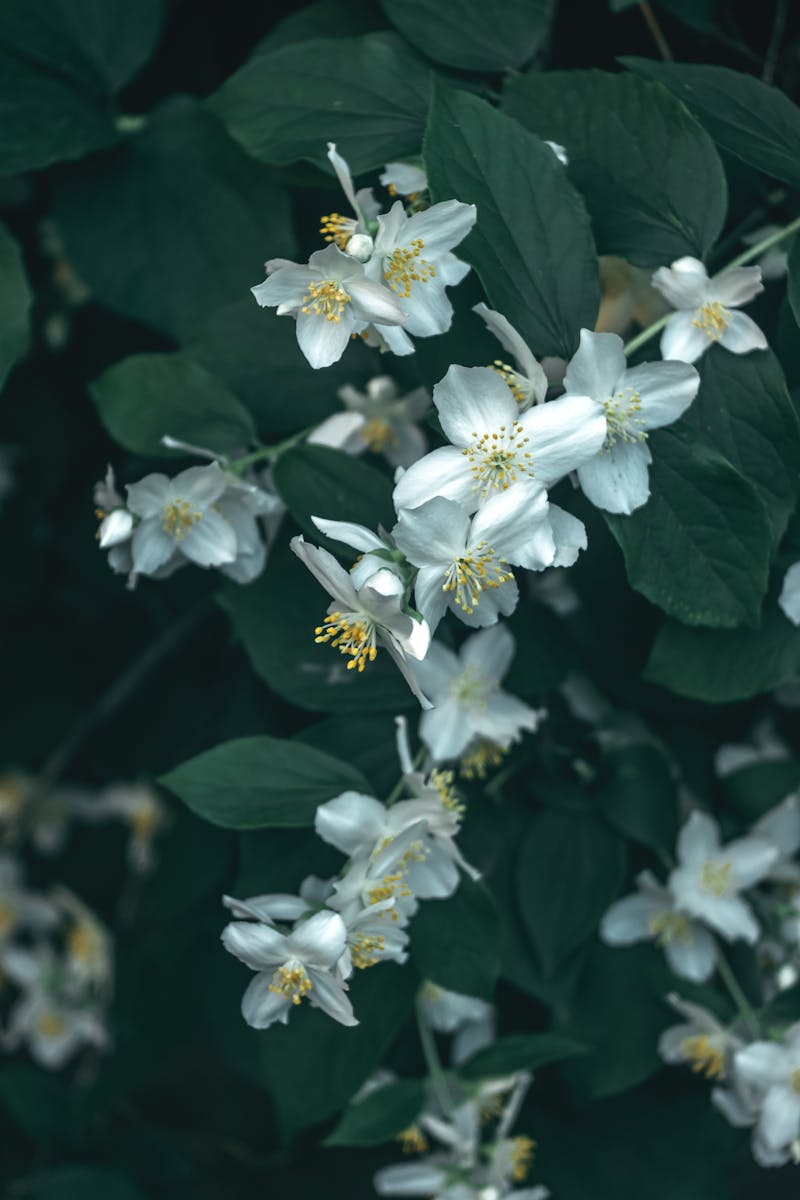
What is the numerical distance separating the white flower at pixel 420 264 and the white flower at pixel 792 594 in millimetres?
285

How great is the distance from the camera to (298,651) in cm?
87

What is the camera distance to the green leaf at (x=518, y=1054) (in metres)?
0.88

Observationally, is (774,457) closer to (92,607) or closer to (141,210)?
(141,210)

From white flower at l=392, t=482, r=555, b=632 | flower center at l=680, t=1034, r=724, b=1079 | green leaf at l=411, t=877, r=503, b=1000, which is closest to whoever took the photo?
white flower at l=392, t=482, r=555, b=632

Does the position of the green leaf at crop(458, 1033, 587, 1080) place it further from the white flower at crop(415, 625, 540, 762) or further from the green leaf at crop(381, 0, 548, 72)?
the green leaf at crop(381, 0, 548, 72)

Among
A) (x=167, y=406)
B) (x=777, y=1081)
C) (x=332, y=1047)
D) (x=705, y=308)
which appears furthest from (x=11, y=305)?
(x=777, y=1081)

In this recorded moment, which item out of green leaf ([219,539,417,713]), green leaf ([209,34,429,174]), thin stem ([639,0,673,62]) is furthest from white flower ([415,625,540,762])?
thin stem ([639,0,673,62])

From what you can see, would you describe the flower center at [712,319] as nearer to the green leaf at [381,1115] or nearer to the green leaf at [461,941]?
the green leaf at [461,941]

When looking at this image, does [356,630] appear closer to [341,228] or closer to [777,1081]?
[341,228]

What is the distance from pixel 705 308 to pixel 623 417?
0.11m

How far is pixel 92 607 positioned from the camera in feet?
4.47

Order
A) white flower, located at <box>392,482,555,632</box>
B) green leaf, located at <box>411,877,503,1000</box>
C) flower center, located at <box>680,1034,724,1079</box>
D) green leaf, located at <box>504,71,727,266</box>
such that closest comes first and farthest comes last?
white flower, located at <box>392,482,555,632</box>, green leaf, located at <box>504,71,727,266</box>, green leaf, located at <box>411,877,503,1000</box>, flower center, located at <box>680,1034,724,1079</box>

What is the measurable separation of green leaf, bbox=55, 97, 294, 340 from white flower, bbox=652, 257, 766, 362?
35cm

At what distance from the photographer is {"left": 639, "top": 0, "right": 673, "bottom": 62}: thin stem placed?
2.98 feet
